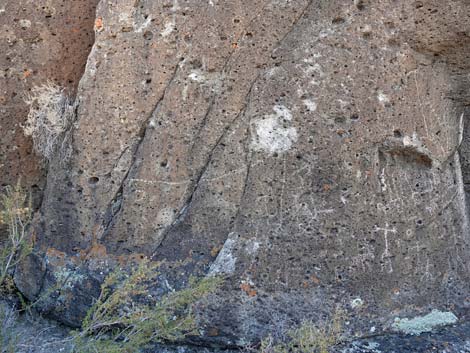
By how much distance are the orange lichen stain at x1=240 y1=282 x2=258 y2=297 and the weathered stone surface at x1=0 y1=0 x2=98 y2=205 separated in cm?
138

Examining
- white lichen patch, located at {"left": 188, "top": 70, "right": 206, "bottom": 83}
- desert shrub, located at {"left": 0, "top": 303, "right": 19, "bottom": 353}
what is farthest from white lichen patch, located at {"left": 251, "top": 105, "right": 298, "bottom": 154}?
desert shrub, located at {"left": 0, "top": 303, "right": 19, "bottom": 353}

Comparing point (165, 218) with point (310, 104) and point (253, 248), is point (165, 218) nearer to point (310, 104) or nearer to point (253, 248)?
point (253, 248)

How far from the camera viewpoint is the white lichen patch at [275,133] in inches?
118

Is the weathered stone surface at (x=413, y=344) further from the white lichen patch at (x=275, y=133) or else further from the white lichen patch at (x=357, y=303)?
the white lichen patch at (x=275, y=133)

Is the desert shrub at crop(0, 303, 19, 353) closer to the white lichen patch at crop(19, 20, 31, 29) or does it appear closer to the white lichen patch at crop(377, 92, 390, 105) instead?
the white lichen patch at crop(19, 20, 31, 29)

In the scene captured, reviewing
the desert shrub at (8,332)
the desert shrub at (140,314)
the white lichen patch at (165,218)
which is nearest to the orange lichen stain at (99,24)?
the white lichen patch at (165,218)

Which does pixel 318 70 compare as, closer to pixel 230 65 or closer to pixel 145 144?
pixel 230 65

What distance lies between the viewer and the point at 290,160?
2984 mm

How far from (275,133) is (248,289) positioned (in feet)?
2.47

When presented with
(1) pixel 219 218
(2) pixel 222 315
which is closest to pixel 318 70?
(1) pixel 219 218

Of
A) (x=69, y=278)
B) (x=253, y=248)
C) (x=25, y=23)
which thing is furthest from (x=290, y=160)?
(x=25, y=23)

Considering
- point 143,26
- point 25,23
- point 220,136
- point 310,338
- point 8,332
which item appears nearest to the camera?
point 310,338

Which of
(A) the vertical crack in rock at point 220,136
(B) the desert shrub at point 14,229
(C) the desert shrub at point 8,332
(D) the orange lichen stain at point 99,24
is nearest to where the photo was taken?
(C) the desert shrub at point 8,332

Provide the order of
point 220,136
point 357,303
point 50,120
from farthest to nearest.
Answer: point 50,120
point 220,136
point 357,303
